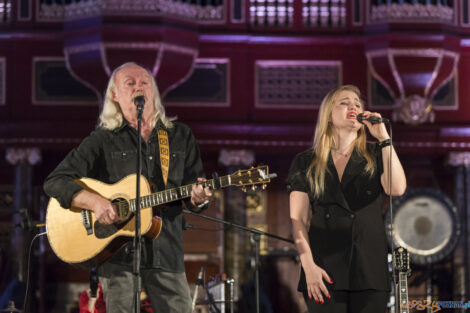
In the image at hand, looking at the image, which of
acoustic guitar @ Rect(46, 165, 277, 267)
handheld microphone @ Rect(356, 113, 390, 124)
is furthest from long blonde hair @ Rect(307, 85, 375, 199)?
acoustic guitar @ Rect(46, 165, 277, 267)

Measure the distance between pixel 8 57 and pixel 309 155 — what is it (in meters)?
7.48

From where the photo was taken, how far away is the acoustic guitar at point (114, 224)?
15.4ft

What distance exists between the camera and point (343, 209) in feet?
14.7

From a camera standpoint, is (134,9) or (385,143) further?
(134,9)

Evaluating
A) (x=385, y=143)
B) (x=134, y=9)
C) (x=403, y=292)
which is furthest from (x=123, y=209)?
(x=134, y=9)

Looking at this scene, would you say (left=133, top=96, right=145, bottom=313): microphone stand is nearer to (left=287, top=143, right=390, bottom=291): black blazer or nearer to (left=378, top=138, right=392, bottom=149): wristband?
(left=287, top=143, right=390, bottom=291): black blazer

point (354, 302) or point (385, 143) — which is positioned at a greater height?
point (385, 143)

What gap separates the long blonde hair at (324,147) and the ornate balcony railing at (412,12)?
658 cm

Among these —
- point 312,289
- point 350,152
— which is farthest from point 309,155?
point 312,289

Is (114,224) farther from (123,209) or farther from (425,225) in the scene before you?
(425,225)

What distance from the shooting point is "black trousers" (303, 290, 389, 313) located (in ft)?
14.1

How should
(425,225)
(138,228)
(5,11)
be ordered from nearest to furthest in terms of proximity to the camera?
(138,228) < (425,225) < (5,11)

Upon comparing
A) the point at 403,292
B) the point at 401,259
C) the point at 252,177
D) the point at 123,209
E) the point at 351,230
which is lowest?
the point at 403,292

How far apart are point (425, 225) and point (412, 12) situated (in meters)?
2.98
